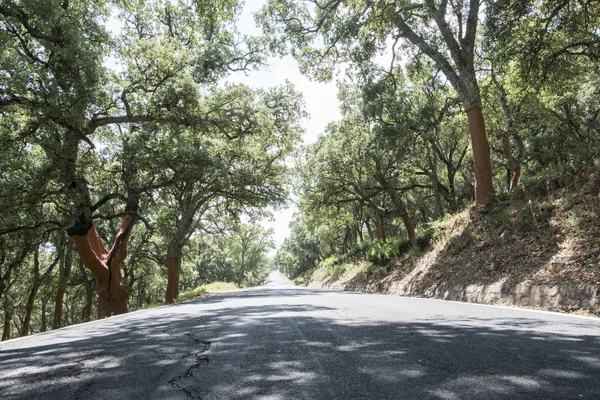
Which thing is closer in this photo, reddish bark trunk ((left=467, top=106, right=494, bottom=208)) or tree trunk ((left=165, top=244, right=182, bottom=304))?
reddish bark trunk ((left=467, top=106, right=494, bottom=208))

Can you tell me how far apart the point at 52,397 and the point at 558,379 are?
3292 millimetres

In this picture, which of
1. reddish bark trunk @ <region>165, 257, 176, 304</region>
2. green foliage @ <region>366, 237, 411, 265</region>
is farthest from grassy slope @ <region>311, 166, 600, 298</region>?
reddish bark trunk @ <region>165, 257, 176, 304</region>

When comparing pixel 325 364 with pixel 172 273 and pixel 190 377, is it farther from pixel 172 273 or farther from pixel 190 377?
pixel 172 273

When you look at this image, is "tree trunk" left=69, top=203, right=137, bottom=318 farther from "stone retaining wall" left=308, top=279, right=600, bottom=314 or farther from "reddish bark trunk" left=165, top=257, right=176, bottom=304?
"stone retaining wall" left=308, top=279, right=600, bottom=314

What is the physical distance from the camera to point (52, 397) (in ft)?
7.86

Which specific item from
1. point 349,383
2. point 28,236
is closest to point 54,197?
point 28,236

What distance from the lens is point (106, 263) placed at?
48.3 feet

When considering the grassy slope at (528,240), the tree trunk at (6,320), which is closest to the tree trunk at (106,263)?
the grassy slope at (528,240)

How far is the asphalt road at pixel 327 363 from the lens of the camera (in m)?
2.31

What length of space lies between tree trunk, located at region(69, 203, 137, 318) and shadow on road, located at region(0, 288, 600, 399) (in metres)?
9.93

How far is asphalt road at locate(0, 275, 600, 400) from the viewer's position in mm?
2309

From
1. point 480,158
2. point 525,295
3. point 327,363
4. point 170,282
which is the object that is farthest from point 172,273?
point 327,363

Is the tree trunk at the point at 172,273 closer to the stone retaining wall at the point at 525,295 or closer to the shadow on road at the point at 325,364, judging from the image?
the stone retaining wall at the point at 525,295

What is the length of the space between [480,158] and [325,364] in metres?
10.5
